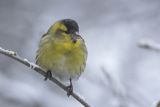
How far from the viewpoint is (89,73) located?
254 inches

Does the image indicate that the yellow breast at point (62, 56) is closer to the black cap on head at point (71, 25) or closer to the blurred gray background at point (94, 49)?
the black cap on head at point (71, 25)

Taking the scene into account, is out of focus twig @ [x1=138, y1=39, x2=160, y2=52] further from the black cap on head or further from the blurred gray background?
the black cap on head

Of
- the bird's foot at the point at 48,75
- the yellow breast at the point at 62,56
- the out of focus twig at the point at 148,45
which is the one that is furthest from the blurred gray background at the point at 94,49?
the out of focus twig at the point at 148,45

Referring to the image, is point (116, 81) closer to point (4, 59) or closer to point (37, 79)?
point (37, 79)

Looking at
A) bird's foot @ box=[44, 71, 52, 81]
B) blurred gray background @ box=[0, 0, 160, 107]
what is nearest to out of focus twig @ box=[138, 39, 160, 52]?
blurred gray background @ box=[0, 0, 160, 107]

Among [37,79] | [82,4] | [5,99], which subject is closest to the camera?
[5,99]

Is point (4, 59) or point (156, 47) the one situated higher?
point (4, 59)

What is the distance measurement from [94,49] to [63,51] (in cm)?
465

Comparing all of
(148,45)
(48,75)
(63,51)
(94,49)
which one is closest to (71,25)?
(63,51)

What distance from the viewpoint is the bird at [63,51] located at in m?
5.43

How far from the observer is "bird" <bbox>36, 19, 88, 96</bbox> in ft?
17.8

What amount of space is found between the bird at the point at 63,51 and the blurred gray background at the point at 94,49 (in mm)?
243

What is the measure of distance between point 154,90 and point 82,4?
4473mm

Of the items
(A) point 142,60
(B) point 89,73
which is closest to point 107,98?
(B) point 89,73
